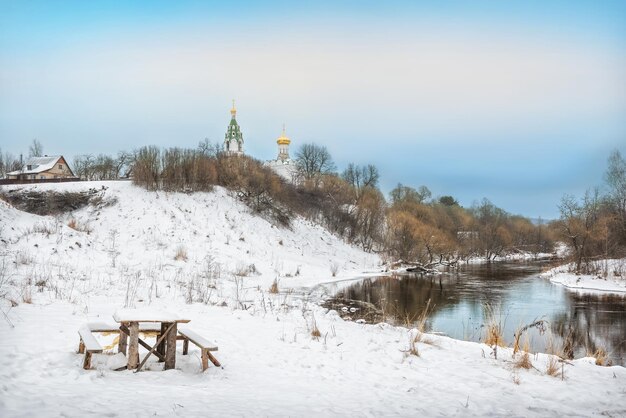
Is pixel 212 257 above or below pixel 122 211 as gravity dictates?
below

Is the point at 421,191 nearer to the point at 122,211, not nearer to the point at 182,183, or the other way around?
the point at 182,183

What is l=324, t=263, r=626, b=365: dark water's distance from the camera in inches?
Result: 465

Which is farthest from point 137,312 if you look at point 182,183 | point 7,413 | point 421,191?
→ point 421,191

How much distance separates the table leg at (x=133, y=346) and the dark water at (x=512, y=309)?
6.55 meters

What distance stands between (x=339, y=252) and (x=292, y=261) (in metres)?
9.09

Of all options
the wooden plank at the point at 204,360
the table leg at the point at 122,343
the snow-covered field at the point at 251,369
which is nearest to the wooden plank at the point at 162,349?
the snow-covered field at the point at 251,369

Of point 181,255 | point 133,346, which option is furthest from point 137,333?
point 181,255

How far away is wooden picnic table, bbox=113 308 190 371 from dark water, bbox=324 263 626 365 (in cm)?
611

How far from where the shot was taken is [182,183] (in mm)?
Result: 32719

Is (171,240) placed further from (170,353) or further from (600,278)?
(600,278)

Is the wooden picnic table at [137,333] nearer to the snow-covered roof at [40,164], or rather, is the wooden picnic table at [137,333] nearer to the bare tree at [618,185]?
the bare tree at [618,185]

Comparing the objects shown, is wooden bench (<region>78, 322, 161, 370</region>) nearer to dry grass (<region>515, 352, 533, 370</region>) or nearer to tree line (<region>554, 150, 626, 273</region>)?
dry grass (<region>515, 352, 533, 370</region>)

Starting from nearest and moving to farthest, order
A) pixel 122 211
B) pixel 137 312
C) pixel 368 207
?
pixel 137 312
pixel 122 211
pixel 368 207

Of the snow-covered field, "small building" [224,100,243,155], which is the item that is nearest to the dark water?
the snow-covered field
